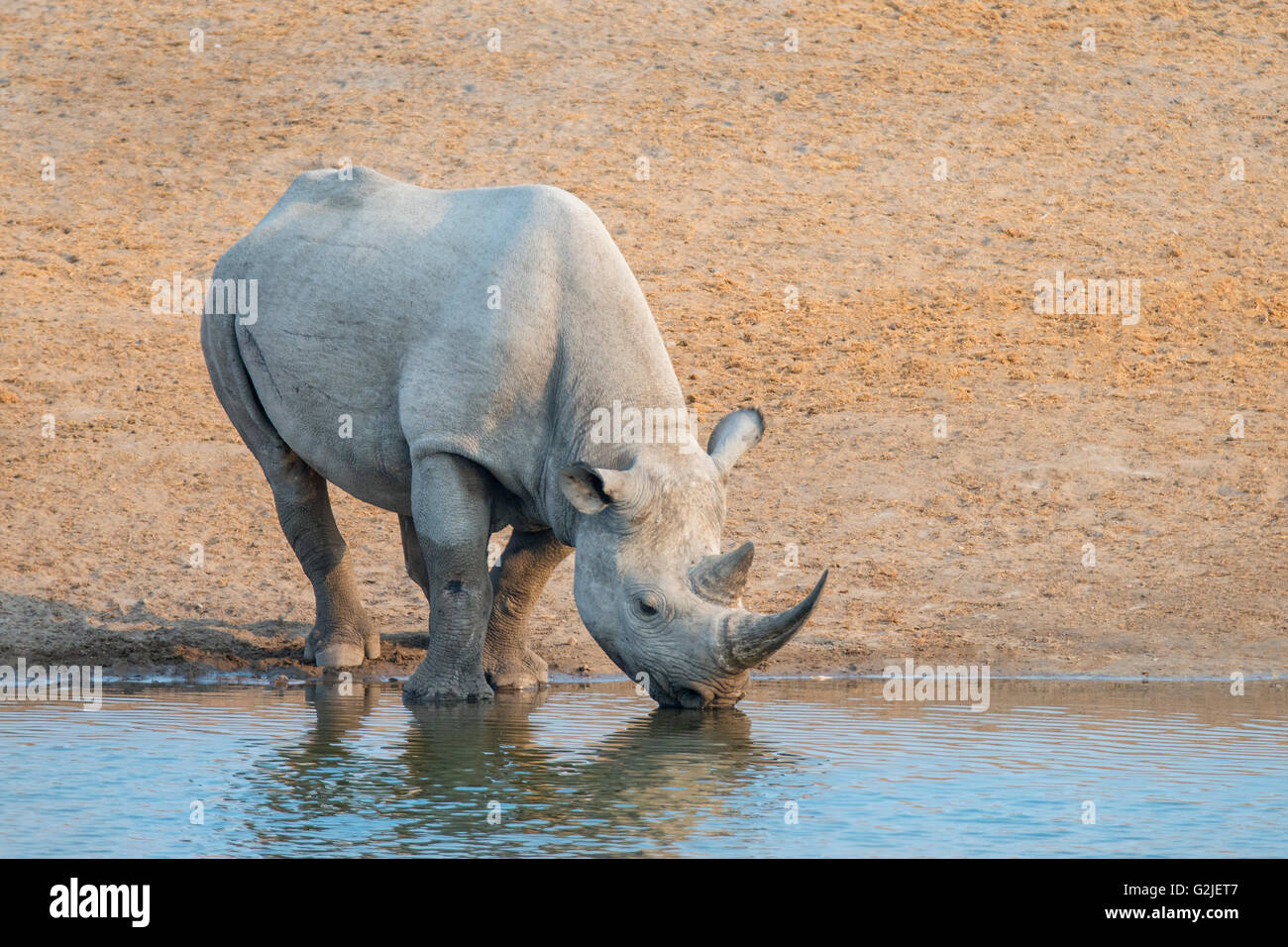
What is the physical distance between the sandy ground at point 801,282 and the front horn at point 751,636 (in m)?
2.35

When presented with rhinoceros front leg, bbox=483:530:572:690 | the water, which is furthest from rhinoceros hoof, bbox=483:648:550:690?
the water

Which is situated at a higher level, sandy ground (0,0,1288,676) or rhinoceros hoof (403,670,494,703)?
sandy ground (0,0,1288,676)

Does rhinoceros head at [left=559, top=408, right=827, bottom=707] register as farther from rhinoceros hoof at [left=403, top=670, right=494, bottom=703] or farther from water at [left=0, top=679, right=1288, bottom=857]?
rhinoceros hoof at [left=403, top=670, right=494, bottom=703]

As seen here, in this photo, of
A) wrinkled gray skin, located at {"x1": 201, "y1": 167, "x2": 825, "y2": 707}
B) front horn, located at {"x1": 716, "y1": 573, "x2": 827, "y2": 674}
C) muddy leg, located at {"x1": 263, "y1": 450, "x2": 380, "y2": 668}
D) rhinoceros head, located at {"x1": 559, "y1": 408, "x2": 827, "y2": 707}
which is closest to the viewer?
front horn, located at {"x1": 716, "y1": 573, "x2": 827, "y2": 674}

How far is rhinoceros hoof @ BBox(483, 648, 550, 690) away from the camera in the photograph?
1022cm

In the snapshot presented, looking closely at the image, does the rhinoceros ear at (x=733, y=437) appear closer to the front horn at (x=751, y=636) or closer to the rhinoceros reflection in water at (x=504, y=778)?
the front horn at (x=751, y=636)

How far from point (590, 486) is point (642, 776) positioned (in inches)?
59.7

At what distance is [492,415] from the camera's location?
9250mm

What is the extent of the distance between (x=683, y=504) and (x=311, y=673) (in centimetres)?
285

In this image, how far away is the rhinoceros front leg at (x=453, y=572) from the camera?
9297 mm

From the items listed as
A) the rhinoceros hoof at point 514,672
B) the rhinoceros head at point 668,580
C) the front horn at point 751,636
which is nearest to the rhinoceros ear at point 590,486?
the rhinoceros head at point 668,580

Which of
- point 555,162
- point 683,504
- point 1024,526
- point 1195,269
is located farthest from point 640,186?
point 683,504

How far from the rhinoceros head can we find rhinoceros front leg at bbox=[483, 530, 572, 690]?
1.40 m
